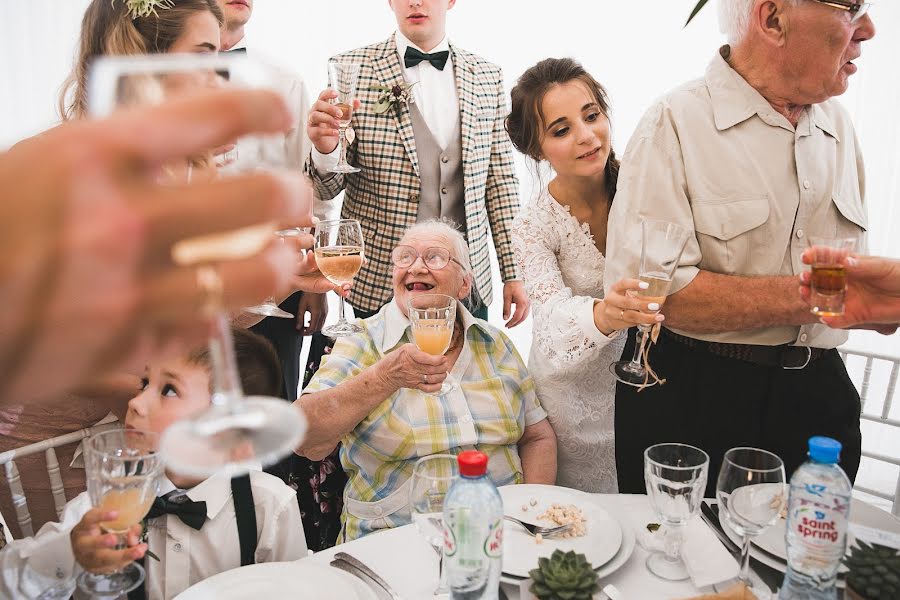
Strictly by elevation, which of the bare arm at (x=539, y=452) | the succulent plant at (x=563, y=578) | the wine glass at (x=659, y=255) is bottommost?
the bare arm at (x=539, y=452)

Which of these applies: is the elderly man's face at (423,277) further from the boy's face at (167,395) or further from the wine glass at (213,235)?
the wine glass at (213,235)

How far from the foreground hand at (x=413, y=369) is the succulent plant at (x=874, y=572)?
934 mm

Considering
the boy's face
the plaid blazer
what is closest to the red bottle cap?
the boy's face

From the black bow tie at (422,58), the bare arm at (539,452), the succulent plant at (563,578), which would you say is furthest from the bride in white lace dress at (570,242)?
the succulent plant at (563,578)

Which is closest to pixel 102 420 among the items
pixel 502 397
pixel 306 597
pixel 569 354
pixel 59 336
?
pixel 306 597

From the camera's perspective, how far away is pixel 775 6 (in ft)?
5.50

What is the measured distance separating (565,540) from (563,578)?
214mm

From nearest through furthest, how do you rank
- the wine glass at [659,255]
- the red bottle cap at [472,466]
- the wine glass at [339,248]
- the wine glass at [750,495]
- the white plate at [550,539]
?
the red bottle cap at [472,466] < the wine glass at [750,495] < the white plate at [550,539] < the wine glass at [659,255] < the wine glass at [339,248]

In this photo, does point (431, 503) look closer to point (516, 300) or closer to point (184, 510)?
point (184, 510)

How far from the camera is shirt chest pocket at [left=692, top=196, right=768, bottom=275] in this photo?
68.2 inches

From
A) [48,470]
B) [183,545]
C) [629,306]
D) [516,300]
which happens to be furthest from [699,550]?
[516,300]

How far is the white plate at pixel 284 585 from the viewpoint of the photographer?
3.76 feet

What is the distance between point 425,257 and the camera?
2.12m

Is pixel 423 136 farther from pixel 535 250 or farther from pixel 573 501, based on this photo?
pixel 573 501
